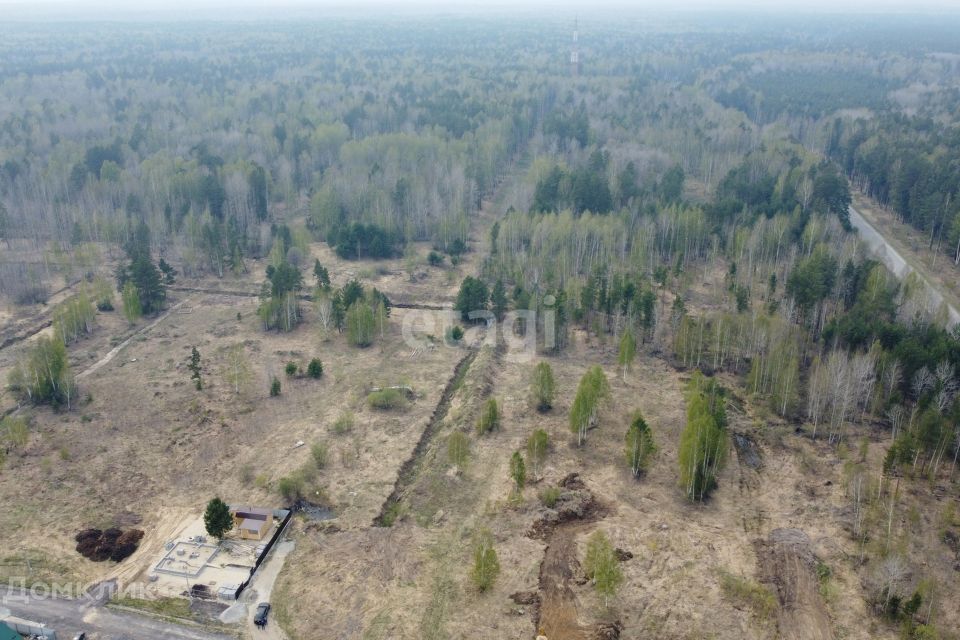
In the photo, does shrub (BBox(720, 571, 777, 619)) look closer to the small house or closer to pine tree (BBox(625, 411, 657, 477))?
pine tree (BBox(625, 411, 657, 477))

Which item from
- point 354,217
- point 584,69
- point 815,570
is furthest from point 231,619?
point 584,69

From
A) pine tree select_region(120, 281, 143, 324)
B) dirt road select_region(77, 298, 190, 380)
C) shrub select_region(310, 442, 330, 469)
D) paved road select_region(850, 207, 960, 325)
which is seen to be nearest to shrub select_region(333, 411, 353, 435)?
shrub select_region(310, 442, 330, 469)

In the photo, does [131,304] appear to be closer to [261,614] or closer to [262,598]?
[262,598]

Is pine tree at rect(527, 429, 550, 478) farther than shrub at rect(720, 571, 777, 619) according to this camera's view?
Yes

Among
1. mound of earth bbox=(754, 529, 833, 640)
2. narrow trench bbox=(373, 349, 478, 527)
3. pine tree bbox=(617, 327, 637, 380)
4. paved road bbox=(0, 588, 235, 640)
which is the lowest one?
narrow trench bbox=(373, 349, 478, 527)

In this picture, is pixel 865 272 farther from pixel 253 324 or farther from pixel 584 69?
pixel 584 69

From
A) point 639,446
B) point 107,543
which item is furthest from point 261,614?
point 639,446

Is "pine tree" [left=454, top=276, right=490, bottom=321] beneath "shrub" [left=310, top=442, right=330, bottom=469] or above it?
above
